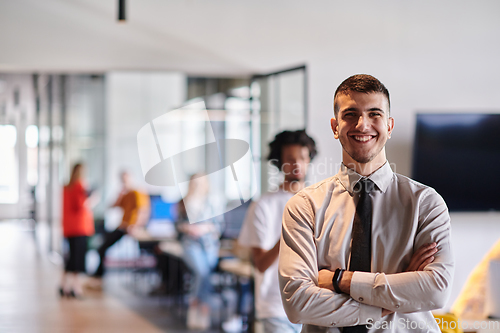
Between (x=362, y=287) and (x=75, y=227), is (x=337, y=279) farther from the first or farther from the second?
(x=75, y=227)

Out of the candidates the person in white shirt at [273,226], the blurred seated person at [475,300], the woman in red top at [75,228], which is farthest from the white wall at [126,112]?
the blurred seated person at [475,300]

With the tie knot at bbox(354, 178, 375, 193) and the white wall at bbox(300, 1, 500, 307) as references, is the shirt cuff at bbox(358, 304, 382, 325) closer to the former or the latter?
the tie knot at bbox(354, 178, 375, 193)

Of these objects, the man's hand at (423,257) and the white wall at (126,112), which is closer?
the man's hand at (423,257)

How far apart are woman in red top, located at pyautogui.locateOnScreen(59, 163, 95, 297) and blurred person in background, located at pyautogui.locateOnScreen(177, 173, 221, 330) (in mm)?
1646

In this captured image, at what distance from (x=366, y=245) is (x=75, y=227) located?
5.74 m

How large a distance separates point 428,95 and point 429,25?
576 millimetres

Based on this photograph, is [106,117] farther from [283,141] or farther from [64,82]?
[283,141]

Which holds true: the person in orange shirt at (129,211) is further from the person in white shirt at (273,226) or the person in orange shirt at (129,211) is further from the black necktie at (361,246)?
the black necktie at (361,246)

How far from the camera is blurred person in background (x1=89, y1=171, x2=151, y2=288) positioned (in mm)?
6922

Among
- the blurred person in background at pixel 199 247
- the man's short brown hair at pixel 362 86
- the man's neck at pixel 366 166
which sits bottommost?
the blurred person in background at pixel 199 247

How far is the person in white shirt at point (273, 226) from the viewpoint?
237 cm

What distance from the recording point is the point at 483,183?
4047mm

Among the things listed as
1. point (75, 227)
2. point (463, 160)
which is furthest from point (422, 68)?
point (75, 227)

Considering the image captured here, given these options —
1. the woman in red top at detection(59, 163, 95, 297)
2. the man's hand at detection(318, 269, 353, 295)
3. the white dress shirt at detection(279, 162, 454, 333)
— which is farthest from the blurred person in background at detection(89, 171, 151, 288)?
the man's hand at detection(318, 269, 353, 295)
